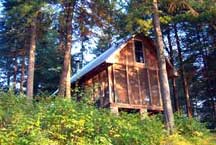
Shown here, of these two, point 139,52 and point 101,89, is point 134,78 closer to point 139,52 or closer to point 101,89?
point 139,52

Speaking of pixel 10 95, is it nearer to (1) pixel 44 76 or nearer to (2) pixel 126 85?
(2) pixel 126 85

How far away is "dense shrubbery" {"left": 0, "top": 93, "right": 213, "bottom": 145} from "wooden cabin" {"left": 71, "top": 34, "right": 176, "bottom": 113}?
923cm

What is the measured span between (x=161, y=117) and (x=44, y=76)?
21.0 meters

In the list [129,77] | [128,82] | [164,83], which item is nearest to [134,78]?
[129,77]

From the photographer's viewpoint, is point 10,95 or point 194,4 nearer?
point 10,95

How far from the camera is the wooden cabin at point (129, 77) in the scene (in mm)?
23797

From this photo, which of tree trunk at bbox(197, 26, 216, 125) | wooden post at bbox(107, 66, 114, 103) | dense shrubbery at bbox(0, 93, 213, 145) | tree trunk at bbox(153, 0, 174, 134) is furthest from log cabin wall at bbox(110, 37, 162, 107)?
dense shrubbery at bbox(0, 93, 213, 145)

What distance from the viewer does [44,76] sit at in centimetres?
3803

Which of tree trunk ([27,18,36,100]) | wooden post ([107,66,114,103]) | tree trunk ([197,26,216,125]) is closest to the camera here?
tree trunk ([27,18,36,100])

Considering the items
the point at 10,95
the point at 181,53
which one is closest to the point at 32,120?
the point at 10,95

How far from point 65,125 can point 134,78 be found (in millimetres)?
13418

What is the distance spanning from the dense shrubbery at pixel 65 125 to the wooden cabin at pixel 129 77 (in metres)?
9.23

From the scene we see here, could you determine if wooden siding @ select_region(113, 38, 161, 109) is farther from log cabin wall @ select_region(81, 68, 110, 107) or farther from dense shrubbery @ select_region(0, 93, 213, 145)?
dense shrubbery @ select_region(0, 93, 213, 145)

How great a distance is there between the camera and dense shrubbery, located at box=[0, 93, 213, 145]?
36.9 ft
